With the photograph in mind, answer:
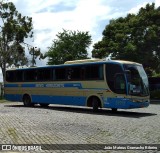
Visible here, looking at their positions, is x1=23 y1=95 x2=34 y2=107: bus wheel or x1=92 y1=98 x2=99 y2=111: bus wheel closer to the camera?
x1=92 y1=98 x2=99 y2=111: bus wheel

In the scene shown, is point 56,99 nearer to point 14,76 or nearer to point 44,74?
point 44,74

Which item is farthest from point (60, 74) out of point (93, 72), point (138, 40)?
point (138, 40)

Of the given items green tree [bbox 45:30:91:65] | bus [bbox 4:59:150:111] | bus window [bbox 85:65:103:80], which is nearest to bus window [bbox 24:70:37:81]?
bus [bbox 4:59:150:111]

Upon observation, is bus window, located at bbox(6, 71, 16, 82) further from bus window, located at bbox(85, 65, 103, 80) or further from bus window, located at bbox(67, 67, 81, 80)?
bus window, located at bbox(85, 65, 103, 80)

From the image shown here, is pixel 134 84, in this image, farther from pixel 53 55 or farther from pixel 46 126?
pixel 53 55

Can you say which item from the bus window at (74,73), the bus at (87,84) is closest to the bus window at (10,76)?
the bus at (87,84)

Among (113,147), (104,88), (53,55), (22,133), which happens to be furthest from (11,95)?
(53,55)

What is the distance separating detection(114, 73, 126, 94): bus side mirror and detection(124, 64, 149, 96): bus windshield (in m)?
0.29

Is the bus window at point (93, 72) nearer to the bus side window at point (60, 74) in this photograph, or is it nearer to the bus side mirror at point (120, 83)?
the bus side mirror at point (120, 83)

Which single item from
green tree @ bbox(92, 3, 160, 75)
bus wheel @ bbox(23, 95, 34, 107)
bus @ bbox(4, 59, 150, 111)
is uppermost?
green tree @ bbox(92, 3, 160, 75)

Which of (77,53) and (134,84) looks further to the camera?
(77,53)

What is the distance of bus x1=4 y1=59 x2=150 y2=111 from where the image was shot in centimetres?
2198

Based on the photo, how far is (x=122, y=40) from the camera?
4303cm

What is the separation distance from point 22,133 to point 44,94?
15252 mm
